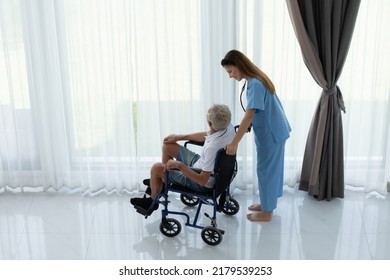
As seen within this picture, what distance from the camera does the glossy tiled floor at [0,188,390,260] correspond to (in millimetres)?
3674

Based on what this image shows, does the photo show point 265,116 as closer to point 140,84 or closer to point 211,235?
point 211,235

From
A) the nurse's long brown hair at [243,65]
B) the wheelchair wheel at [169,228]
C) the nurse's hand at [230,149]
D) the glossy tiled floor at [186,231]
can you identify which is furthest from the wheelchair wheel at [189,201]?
the nurse's long brown hair at [243,65]

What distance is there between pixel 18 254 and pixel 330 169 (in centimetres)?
240

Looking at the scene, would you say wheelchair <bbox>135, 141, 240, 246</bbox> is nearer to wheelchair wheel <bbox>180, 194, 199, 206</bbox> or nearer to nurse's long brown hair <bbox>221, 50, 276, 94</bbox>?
wheelchair wheel <bbox>180, 194, 199, 206</bbox>

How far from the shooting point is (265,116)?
12.3ft

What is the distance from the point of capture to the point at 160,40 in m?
4.09

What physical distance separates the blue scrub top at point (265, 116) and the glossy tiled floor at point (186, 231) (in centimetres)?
68

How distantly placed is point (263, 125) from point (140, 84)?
3.45ft

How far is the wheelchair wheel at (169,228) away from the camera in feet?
12.5

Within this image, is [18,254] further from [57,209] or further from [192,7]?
[192,7]

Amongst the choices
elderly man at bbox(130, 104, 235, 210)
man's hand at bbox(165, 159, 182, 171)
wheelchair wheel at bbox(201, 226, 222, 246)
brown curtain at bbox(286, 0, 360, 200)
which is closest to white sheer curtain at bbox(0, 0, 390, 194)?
brown curtain at bbox(286, 0, 360, 200)

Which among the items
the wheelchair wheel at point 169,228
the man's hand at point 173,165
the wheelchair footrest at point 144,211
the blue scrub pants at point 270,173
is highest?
the man's hand at point 173,165

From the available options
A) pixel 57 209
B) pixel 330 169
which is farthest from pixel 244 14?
pixel 57 209

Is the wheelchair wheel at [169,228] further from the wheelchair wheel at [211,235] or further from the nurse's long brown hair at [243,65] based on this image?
the nurse's long brown hair at [243,65]
